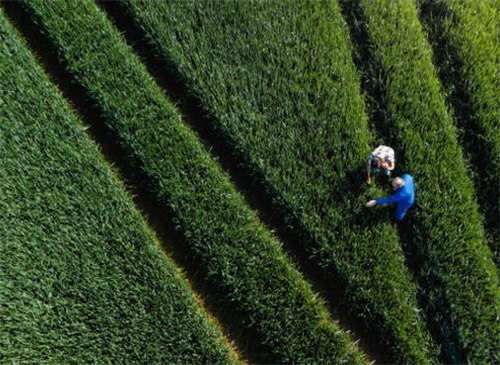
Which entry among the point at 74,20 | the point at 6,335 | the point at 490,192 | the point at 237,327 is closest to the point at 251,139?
the point at 237,327

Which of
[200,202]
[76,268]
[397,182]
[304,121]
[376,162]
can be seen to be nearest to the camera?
[397,182]

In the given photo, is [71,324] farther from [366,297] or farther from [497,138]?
[497,138]

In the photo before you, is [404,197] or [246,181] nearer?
[404,197]

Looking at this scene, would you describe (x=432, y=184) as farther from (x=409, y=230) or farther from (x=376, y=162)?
(x=376, y=162)

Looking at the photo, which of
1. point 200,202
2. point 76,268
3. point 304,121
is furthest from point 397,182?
point 76,268

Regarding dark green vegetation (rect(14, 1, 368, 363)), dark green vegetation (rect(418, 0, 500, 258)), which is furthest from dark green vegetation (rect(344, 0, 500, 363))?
dark green vegetation (rect(14, 1, 368, 363))

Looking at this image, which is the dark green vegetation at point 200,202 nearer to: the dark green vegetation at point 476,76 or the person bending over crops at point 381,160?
the person bending over crops at point 381,160

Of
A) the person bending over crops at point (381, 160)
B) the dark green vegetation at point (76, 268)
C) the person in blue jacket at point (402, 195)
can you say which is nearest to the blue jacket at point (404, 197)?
the person in blue jacket at point (402, 195)
